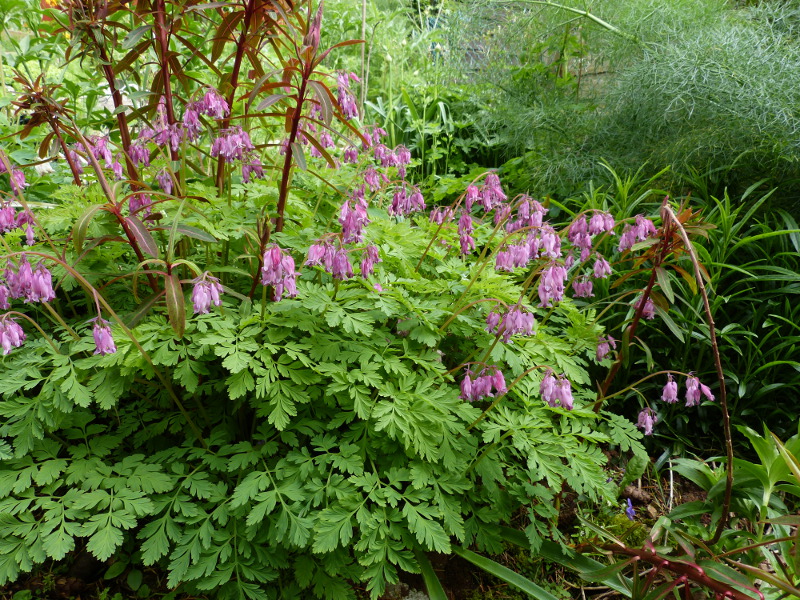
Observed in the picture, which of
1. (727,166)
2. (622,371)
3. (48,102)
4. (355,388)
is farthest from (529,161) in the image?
(48,102)

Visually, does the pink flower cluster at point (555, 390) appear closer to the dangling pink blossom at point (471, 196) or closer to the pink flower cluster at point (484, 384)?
the pink flower cluster at point (484, 384)

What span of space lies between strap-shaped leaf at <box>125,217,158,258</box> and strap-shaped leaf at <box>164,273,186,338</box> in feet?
0.45

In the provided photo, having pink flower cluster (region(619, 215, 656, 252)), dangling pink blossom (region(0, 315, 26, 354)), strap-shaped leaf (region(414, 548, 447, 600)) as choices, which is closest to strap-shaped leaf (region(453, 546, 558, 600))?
strap-shaped leaf (region(414, 548, 447, 600))

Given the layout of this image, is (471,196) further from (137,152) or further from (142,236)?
(137,152)

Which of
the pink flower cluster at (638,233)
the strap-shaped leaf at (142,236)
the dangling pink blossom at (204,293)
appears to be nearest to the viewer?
the dangling pink blossom at (204,293)

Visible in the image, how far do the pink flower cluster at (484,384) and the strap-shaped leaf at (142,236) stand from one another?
1164mm

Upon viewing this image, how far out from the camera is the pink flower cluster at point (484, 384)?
2.02 m

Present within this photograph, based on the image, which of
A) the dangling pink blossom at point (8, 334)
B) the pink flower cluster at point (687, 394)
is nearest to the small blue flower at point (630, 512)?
the pink flower cluster at point (687, 394)

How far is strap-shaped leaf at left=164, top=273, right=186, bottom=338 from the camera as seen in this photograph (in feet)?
5.73

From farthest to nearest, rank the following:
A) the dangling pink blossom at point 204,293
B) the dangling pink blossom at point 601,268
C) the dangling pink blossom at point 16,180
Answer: the dangling pink blossom at point 601,268 → the dangling pink blossom at point 16,180 → the dangling pink blossom at point 204,293

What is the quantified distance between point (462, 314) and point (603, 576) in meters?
1.09

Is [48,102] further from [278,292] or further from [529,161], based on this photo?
[529,161]

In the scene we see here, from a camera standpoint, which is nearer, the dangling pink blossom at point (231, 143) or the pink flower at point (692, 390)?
the dangling pink blossom at point (231, 143)

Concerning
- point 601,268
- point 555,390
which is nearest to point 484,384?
point 555,390
